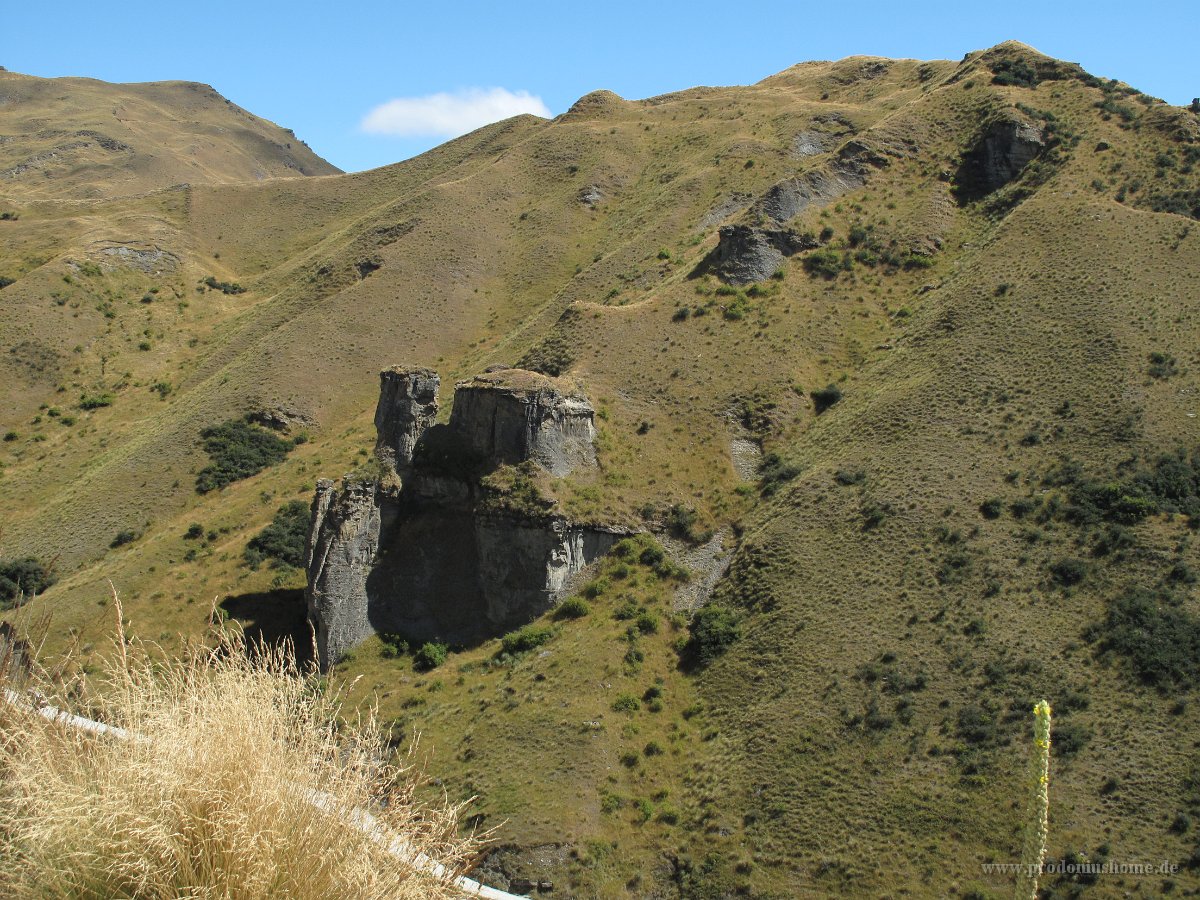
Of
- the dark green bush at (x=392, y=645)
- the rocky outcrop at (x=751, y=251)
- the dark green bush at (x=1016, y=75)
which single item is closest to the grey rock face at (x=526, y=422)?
the dark green bush at (x=392, y=645)

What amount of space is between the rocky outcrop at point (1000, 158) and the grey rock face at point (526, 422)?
1697 inches

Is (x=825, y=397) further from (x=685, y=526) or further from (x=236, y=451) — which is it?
(x=236, y=451)

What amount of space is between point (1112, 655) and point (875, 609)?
32.6ft

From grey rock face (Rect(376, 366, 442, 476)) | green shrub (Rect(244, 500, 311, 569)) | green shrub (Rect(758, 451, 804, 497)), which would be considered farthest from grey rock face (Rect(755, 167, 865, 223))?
green shrub (Rect(244, 500, 311, 569))

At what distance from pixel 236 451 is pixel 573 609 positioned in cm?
3872

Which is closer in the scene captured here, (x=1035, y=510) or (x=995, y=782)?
(x=995, y=782)

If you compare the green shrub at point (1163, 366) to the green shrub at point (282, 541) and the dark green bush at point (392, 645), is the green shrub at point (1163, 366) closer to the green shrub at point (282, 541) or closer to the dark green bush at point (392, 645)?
the dark green bush at point (392, 645)

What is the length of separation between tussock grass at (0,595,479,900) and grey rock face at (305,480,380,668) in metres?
40.6

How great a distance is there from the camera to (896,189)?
261ft

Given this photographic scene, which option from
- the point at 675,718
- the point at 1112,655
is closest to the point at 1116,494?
the point at 1112,655

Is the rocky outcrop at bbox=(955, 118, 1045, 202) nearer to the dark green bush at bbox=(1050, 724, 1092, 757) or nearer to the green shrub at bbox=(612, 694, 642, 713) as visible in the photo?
the dark green bush at bbox=(1050, 724, 1092, 757)

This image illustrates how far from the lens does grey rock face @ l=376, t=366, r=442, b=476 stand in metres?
57.1

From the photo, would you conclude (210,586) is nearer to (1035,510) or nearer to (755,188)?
(1035,510)

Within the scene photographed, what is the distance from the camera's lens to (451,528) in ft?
182
